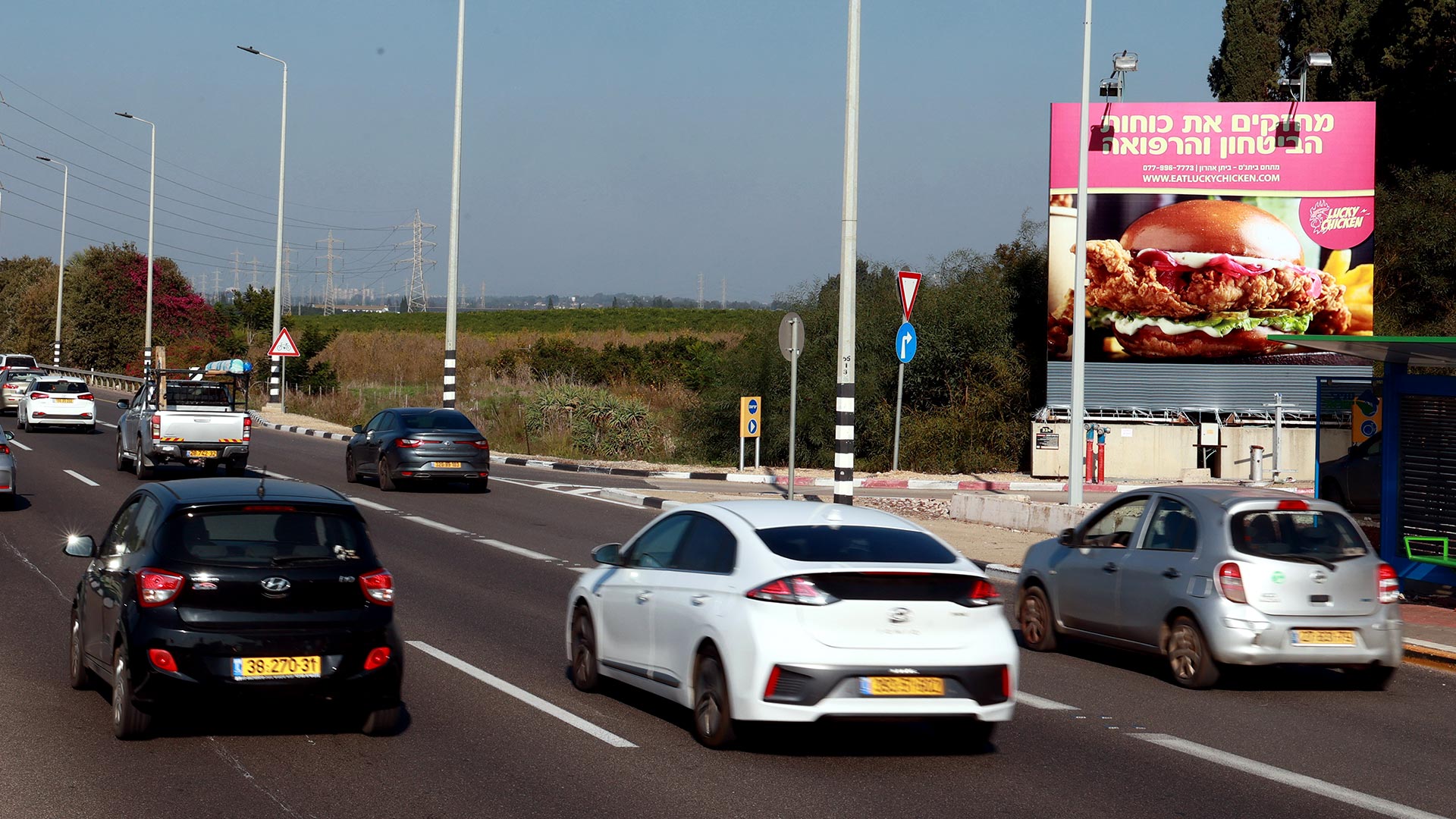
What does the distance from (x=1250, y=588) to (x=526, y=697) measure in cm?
528

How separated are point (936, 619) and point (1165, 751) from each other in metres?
1.82

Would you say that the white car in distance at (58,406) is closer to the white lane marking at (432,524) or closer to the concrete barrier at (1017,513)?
the white lane marking at (432,524)

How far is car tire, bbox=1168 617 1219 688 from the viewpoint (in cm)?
1080

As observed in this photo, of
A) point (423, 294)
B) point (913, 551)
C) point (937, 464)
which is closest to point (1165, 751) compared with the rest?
point (913, 551)

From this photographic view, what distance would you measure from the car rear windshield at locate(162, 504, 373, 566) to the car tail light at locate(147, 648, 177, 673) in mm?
526

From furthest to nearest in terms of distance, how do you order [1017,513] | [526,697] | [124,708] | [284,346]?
1. [284,346]
2. [1017,513]
3. [526,697]
4. [124,708]

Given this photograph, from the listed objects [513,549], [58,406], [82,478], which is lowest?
[513,549]

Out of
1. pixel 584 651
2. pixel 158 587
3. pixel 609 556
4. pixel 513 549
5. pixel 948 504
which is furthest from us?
pixel 948 504

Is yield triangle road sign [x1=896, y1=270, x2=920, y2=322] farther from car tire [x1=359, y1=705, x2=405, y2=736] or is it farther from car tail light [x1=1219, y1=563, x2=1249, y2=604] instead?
car tire [x1=359, y1=705, x2=405, y2=736]

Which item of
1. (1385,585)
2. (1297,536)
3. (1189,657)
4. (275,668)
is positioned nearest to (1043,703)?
(1189,657)

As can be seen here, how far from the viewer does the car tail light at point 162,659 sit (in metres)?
7.77

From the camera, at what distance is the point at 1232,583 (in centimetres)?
1073

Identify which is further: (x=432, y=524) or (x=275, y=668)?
(x=432, y=524)

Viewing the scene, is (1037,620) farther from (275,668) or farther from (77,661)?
(77,661)
